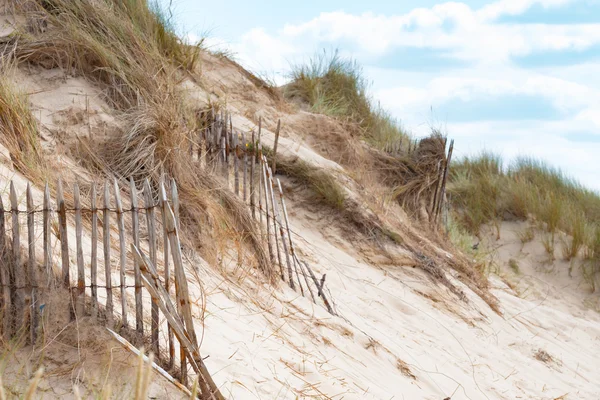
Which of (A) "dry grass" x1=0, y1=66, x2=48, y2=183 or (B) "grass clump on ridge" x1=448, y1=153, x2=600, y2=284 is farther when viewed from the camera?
(B) "grass clump on ridge" x1=448, y1=153, x2=600, y2=284

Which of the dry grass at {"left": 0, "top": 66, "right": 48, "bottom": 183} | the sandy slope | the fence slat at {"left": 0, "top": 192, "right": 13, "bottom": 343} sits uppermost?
the dry grass at {"left": 0, "top": 66, "right": 48, "bottom": 183}

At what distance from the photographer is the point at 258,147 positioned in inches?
241

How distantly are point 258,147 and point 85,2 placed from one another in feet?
6.95

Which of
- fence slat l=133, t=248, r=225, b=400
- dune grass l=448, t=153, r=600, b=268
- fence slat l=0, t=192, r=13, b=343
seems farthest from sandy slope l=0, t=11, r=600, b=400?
dune grass l=448, t=153, r=600, b=268

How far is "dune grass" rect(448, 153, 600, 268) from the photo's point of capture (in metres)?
10.2

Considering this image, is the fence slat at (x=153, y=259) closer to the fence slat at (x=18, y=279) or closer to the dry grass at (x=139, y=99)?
the fence slat at (x=18, y=279)

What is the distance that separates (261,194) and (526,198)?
20.6 ft

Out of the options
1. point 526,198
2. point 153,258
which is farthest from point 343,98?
point 153,258

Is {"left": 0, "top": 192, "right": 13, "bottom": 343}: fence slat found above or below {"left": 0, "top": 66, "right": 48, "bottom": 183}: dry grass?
below

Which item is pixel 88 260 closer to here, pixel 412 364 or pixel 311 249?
pixel 412 364

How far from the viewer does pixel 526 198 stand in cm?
1078

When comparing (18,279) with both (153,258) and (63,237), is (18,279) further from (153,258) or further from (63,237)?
(153,258)

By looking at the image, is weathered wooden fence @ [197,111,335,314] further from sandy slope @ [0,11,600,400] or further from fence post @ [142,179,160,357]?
fence post @ [142,179,160,357]

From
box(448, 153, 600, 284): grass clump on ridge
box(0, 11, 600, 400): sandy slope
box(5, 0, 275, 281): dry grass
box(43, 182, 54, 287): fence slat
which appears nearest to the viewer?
box(43, 182, 54, 287): fence slat
